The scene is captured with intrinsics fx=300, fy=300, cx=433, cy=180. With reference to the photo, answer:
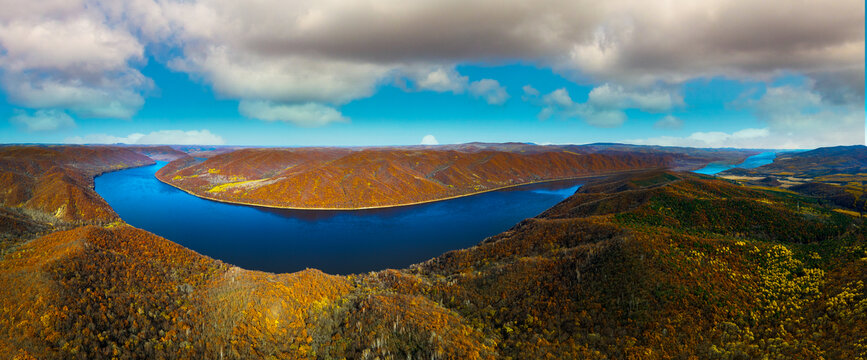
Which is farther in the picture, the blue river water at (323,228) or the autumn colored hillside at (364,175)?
the autumn colored hillside at (364,175)

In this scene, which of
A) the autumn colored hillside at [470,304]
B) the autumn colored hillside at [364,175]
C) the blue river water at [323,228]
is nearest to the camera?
the autumn colored hillside at [470,304]

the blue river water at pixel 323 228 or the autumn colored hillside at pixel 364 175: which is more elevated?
the autumn colored hillside at pixel 364 175

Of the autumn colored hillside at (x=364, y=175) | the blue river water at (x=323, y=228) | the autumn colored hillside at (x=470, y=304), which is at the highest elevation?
the autumn colored hillside at (x=364, y=175)

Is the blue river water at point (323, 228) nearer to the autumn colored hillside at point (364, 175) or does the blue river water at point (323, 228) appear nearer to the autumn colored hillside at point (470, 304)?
the autumn colored hillside at point (364, 175)

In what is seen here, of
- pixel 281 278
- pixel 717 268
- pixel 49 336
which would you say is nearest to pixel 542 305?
pixel 717 268

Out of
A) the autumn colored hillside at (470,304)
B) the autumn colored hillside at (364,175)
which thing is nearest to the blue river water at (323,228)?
the autumn colored hillside at (364,175)

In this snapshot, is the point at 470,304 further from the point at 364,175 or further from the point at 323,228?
the point at 364,175

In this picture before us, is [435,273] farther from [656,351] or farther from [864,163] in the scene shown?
[864,163]
